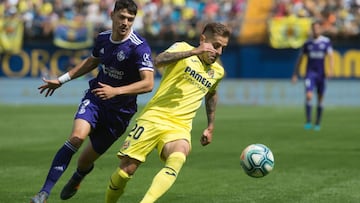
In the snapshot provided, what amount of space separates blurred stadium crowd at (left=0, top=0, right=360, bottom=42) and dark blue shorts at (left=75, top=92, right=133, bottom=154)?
23030 mm

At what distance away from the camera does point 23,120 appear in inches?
944

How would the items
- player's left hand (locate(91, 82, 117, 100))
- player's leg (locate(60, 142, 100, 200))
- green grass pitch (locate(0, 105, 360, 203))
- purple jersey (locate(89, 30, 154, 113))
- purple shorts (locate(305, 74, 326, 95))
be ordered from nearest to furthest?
player's left hand (locate(91, 82, 117, 100)), purple jersey (locate(89, 30, 154, 113)), player's leg (locate(60, 142, 100, 200)), green grass pitch (locate(0, 105, 360, 203)), purple shorts (locate(305, 74, 326, 95))

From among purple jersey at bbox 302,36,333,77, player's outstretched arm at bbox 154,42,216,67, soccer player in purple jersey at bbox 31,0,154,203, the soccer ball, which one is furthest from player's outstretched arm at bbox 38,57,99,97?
purple jersey at bbox 302,36,333,77

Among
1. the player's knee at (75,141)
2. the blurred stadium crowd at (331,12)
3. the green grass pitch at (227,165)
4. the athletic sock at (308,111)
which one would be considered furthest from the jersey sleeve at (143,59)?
the blurred stadium crowd at (331,12)

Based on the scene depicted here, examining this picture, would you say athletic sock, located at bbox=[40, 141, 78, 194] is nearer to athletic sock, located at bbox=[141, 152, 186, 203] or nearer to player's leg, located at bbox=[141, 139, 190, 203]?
player's leg, located at bbox=[141, 139, 190, 203]

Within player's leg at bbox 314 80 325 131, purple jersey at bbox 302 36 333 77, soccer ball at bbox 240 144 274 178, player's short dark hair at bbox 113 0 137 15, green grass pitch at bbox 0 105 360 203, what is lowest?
player's leg at bbox 314 80 325 131

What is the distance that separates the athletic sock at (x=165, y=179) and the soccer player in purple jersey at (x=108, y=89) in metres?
0.78

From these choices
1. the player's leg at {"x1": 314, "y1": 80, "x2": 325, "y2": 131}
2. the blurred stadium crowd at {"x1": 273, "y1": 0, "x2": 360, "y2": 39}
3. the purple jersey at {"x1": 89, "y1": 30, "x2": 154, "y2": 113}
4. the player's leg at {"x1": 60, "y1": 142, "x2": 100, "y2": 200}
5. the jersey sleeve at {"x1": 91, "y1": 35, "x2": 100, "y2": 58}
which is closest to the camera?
the purple jersey at {"x1": 89, "y1": 30, "x2": 154, "y2": 113}

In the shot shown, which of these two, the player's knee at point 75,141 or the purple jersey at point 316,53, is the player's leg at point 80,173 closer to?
the player's knee at point 75,141

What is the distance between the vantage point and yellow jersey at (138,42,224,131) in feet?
30.0

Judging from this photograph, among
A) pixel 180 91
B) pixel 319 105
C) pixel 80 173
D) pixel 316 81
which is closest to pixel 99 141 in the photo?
pixel 80 173

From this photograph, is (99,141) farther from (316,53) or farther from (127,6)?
(316,53)

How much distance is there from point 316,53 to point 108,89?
15.4 metres

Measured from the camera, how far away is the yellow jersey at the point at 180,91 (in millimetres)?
9141
